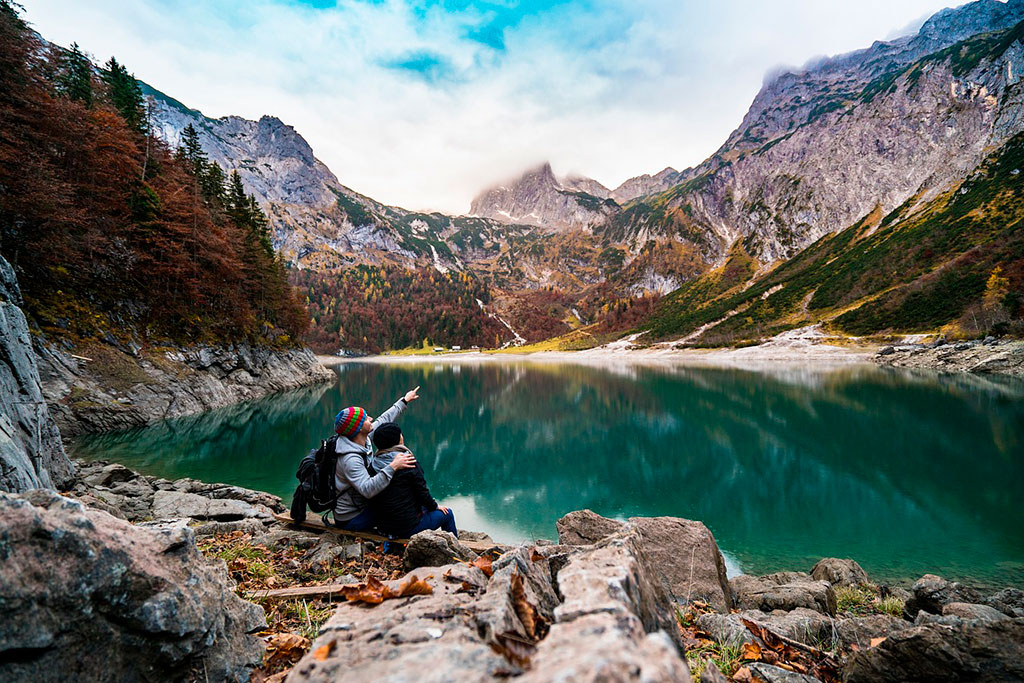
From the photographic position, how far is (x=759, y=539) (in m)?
12.6

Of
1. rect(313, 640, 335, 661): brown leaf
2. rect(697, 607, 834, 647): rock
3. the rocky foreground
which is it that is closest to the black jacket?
the rocky foreground

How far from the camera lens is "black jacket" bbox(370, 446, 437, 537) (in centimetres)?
639

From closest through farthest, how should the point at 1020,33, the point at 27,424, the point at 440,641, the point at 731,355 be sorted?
the point at 440,641
the point at 27,424
the point at 731,355
the point at 1020,33

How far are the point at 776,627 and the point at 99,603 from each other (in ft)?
21.1

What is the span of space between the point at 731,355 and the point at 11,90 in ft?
351

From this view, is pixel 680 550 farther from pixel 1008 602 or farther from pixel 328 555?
pixel 328 555

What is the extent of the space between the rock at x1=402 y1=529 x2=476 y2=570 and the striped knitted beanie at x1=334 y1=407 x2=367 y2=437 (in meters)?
2.00

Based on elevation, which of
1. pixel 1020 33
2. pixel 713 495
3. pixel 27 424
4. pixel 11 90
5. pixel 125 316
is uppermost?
pixel 1020 33

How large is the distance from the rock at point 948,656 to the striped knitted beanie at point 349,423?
646 cm

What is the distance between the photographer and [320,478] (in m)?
6.80

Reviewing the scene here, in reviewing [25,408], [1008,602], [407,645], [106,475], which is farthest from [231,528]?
[1008,602]

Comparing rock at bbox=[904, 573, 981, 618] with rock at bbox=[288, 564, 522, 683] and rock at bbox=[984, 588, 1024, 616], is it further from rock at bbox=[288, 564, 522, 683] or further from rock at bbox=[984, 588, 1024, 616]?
rock at bbox=[288, 564, 522, 683]

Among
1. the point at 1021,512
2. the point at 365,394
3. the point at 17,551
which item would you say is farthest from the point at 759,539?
the point at 365,394

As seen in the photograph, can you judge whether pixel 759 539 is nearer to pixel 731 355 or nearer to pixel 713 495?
pixel 713 495
